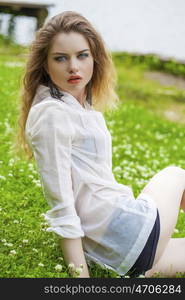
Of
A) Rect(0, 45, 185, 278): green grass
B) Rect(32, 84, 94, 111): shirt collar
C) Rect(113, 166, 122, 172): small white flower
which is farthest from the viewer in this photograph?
Rect(113, 166, 122, 172): small white flower

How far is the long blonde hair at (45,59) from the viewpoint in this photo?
161 inches

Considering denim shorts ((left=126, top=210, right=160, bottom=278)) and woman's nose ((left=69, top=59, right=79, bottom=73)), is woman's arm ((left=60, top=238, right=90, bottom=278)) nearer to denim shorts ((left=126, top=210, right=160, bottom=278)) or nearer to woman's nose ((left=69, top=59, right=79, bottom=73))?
denim shorts ((left=126, top=210, right=160, bottom=278))

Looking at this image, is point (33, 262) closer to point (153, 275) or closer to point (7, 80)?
point (153, 275)

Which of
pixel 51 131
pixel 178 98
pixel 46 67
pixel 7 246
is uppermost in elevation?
pixel 46 67

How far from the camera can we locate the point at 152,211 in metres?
4.04

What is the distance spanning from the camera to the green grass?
448 centimetres

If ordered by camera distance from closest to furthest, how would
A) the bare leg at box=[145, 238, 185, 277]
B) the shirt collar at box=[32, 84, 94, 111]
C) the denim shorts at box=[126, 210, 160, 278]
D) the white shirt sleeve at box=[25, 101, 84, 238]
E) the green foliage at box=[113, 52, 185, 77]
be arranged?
the white shirt sleeve at box=[25, 101, 84, 238] → the denim shorts at box=[126, 210, 160, 278] → the shirt collar at box=[32, 84, 94, 111] → the bare leg at box=[145, 238, 185, 277] → the green foliage at box=[113, 52, 185, 77]

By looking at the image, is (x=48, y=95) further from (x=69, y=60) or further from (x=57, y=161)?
(x=57, y=161)

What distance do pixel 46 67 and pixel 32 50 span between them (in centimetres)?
16

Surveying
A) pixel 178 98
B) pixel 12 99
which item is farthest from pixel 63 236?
pixel 178 98

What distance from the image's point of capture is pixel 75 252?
392 cm

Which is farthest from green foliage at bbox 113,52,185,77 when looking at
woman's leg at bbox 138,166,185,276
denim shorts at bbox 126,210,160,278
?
denim shorts at bbox 126,210,160,278

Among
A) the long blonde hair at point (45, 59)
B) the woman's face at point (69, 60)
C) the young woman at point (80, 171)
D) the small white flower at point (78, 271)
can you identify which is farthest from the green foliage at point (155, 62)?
the small white flower at point (78, 271)

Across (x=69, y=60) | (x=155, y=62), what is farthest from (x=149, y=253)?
(x=155, y=62)
